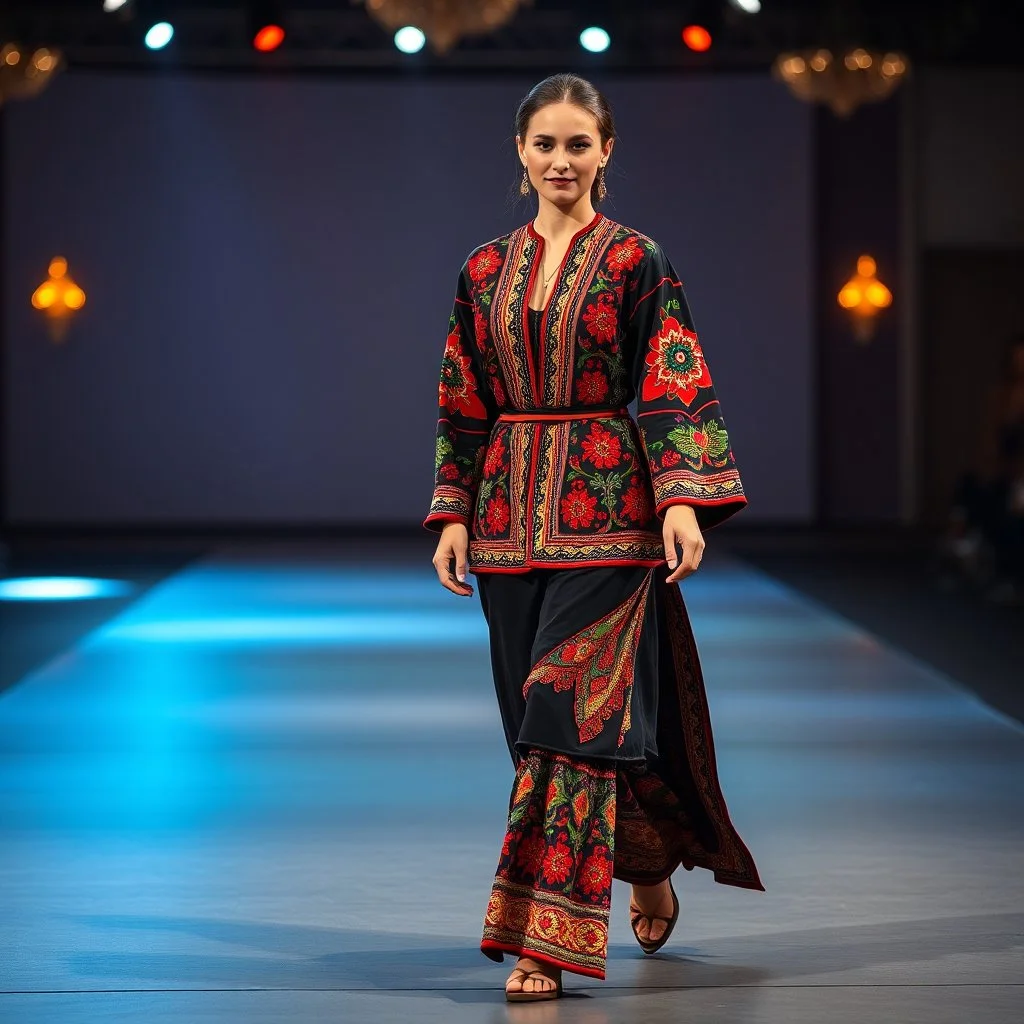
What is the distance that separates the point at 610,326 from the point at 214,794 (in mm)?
2050

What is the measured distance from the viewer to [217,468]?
14750 millimetres

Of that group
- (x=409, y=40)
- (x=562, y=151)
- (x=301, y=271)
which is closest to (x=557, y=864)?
(x=562, y=151)

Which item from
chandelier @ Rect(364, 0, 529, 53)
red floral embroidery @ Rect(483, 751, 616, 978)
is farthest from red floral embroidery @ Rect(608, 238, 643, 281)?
chandelier @ Rect(364, 0, 529, 53)

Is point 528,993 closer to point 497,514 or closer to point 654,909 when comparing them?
point 654,909

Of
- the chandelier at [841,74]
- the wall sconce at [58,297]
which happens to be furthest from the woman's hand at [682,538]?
the wall sconce at [58,297]

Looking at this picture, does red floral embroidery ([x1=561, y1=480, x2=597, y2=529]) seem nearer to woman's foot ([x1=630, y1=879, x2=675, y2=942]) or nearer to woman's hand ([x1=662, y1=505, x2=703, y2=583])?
woman's hand ([x1=662, y1=505, x2=703, y2=583])

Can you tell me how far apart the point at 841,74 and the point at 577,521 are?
9.43 m

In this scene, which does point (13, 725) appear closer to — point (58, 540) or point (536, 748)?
point (536, 748)

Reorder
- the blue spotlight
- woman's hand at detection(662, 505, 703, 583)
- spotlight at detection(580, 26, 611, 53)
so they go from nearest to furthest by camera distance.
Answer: woman's hand at detection(662, 505, 703, 583)
the blue spotlight
spotlight at detection(580, 26, 611, 53)

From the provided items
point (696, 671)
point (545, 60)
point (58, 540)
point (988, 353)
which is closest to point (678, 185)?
point (545, 60)

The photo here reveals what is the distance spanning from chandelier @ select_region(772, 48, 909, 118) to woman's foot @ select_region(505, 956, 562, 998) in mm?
9519

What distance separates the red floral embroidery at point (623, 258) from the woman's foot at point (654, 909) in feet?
3.04

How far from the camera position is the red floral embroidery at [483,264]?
3.03 meters

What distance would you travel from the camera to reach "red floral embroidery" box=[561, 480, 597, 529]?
292 cm
